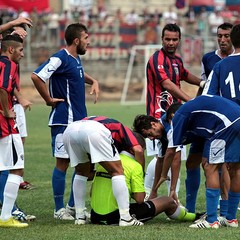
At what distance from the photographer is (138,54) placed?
37.2m

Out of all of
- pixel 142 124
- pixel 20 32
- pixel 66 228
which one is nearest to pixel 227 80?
pixel 142 124

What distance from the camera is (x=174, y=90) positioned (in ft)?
35.7

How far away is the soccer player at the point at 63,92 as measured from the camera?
10.4 meters

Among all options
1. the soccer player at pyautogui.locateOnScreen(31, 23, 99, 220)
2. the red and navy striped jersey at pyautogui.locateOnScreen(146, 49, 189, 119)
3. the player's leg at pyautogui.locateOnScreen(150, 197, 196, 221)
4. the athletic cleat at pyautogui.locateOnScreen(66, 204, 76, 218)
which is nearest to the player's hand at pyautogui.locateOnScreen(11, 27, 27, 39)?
the soccer player at pyautogui.locateOnScreen(31, 23, 99, 220)

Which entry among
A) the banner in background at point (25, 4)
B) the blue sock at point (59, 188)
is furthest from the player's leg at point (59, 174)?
the banner in background at point (25, 4)

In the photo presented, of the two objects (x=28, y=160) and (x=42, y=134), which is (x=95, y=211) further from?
(x=42, y=134)

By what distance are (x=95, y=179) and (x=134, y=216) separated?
0.58 meters

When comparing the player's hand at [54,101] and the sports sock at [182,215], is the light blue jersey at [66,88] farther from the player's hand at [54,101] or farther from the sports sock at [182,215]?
the sports sock at [182,215]

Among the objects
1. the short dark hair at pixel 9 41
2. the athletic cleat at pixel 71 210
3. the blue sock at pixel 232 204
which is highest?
the short dark hair at pixel 9 41

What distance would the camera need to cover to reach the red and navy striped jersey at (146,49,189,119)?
436 inches

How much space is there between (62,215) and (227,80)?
2458mm

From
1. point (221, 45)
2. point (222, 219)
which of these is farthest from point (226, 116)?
point (221, 45)

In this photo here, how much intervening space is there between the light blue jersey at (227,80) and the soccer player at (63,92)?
1820 millimetres

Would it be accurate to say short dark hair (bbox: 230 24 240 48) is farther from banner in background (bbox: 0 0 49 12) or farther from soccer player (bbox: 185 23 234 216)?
banner in background (bbox: 0 0 49 12)
